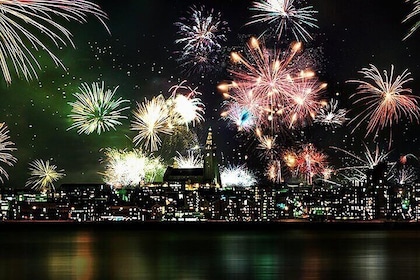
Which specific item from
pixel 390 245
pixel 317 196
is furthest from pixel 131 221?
pixel 390 245

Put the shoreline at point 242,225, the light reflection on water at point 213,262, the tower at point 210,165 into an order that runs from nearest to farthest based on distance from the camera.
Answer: the light reflection on water at point 213,262 → the tower at point 210,165 → the shoreline at point 242,225

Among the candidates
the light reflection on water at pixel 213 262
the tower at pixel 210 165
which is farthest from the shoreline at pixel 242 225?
the light reflection on water at pixel 213 262

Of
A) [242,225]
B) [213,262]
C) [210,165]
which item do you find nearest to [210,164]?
[210,165]

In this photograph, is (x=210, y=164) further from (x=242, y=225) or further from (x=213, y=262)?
(x=213, y=262)

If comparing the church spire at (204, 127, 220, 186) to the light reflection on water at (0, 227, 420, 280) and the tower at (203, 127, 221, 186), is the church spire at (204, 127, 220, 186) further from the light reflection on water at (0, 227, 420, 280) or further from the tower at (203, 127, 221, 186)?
the light reflection on water at (0, 227, 420, 280)

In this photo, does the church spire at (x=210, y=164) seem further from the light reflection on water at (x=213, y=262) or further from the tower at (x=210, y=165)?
the light reflection on water at (x=213, y=262)

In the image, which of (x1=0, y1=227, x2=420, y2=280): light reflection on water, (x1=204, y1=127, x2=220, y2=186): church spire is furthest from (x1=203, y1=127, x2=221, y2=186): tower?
(x1=0, y1=227, x2=420, y2=280): light reflection on water

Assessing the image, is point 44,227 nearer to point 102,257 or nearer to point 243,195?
point 243,195

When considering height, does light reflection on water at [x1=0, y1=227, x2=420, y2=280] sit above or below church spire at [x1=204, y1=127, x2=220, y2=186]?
below
